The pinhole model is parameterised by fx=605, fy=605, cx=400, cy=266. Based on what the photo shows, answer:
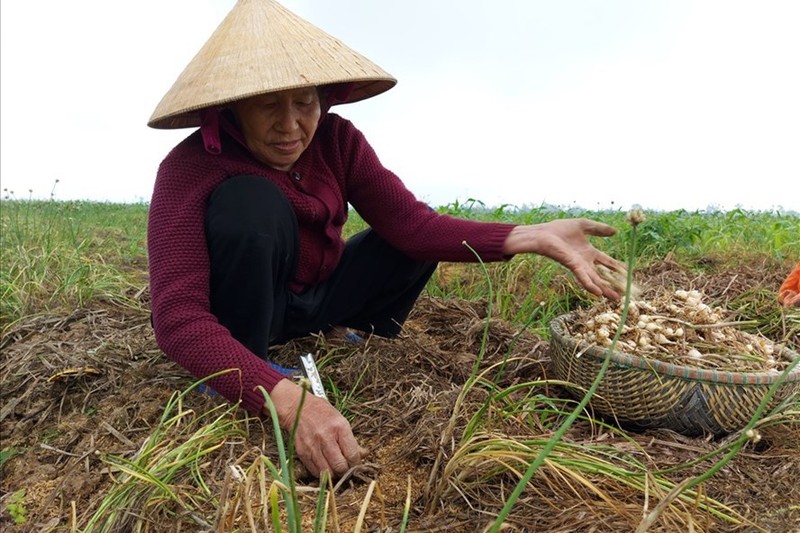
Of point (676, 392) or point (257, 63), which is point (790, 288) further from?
point (257, 63)

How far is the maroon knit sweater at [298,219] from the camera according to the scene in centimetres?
144

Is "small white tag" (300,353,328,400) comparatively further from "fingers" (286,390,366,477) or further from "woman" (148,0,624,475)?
"fingers" (286,390,366,477)

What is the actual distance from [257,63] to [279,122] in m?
0.16

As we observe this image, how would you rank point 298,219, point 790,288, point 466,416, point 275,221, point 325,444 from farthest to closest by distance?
point 790,288, point 298,219, point 275,221, point 466,416, point 325,444

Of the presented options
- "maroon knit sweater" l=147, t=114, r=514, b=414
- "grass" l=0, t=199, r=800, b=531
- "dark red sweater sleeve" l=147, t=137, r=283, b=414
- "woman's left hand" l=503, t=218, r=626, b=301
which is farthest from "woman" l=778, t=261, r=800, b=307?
"dark red sweater sleeve" l=147, t=137, r=283, b=414

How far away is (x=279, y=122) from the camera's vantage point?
1.62 meters

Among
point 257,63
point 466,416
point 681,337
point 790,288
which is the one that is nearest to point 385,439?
point 466,416

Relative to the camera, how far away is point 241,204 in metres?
1.62

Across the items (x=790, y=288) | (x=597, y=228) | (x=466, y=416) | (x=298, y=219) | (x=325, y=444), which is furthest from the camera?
(x=790, y=288)

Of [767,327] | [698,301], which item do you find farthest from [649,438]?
[767,327]

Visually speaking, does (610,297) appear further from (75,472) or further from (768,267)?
(768,267)

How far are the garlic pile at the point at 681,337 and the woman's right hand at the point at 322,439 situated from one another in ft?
2.28

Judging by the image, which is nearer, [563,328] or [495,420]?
[495,420]

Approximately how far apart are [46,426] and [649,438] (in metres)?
1.78
